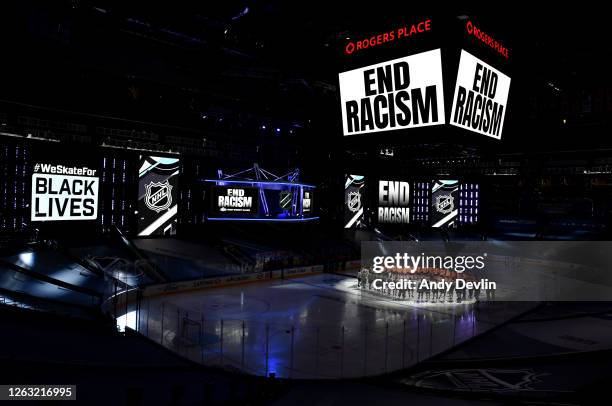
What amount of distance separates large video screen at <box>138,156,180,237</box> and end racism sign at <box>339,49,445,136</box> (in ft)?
62.5

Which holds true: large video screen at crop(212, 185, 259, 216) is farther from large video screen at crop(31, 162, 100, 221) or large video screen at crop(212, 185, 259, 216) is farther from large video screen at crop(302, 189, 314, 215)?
large video screen at crop(31, 162, 100, 221)

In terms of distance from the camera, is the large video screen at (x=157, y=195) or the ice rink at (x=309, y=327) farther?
the large video screen at (x=157, y=195)

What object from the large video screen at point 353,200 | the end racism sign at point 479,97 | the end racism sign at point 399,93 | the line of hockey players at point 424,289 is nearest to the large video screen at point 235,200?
the large video screen at point 353,200

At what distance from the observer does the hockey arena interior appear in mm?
5660

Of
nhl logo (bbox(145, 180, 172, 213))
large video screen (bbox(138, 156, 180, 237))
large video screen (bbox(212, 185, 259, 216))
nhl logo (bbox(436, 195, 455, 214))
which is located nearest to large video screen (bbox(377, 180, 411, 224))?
nhl logo (bbox(436, 195, 455, 214))

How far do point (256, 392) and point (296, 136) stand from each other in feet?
78.3

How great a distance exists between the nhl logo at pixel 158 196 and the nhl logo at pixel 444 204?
19.7 meters

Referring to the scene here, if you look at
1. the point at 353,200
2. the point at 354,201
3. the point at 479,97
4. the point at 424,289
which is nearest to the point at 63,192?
the point at 424,289

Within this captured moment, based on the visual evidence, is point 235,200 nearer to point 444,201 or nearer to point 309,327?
point 309,327

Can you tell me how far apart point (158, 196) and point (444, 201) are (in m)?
20.8

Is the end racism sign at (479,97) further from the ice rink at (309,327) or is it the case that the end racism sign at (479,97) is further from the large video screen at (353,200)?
the large video screen at (353,200)

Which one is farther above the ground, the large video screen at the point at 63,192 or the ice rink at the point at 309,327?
the large video screen at the point at 63,192

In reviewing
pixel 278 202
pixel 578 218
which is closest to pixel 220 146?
pixel 278 202

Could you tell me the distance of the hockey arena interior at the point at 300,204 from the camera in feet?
18.6
